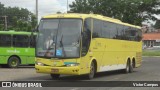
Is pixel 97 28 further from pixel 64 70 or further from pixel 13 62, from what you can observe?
pixel 13 62

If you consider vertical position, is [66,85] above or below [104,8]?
below

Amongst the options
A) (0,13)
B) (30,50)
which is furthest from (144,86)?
(0,13)

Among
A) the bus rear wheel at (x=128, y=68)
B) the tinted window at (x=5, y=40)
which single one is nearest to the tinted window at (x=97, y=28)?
the bus rear wheel at (x=128, y=68)

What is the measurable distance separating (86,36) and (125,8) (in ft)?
132

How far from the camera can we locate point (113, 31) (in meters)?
24.5

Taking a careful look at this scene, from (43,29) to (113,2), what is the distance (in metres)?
40.8

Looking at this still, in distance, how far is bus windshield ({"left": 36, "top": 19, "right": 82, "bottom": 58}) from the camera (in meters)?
19.6

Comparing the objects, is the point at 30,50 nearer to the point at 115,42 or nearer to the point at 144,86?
the point at 115,42

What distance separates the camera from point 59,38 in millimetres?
19797

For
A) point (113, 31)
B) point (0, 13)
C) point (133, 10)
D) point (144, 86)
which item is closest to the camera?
point (144, 86)

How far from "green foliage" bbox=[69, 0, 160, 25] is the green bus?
2944 cm

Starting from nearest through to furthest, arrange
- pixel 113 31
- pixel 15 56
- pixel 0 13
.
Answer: pixel 113 31 → pixel 15 56 → pixel 0 13

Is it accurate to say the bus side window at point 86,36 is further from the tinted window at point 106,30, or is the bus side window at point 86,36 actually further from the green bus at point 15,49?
the green bus at point 15,49

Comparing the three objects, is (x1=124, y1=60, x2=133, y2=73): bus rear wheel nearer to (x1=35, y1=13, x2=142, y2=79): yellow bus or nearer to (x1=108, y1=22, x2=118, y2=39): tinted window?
(x1=108, y1=22, x2=118, y2=39): tinted window
